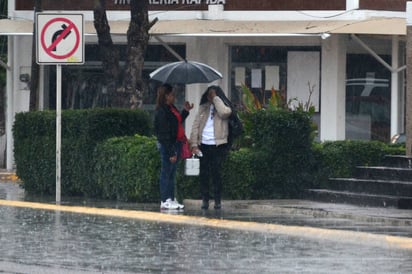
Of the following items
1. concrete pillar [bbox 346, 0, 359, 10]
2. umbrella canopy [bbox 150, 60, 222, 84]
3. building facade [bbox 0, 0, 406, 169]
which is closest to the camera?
umbrella canopy [bbox 150, 60, 222, 84]

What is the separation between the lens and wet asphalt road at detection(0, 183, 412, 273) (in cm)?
1274

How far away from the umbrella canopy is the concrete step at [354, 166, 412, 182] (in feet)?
8.62

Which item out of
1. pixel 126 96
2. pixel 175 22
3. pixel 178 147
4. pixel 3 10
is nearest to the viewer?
pixel 178 147

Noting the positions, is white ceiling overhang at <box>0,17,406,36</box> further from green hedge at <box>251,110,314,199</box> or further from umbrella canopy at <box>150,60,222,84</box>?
umbrella canopy at <box>150,60,222,84</box>

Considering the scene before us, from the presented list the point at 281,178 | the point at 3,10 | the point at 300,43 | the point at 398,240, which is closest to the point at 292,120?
the point at 281,178

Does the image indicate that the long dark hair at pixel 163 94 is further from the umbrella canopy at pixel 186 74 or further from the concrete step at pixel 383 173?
the concrete step at pixel 383 173

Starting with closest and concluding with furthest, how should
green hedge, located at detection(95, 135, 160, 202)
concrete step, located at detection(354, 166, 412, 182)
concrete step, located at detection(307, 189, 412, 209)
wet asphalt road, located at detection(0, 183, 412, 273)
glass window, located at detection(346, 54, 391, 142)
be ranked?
wet asphalt road, located at detection(0, 183, 412, 273), concrete step, located at detection(307, 189, 412, 209), concrete step, located at detection(354, 166, 412, 182), green hedge, located at detection(95, 135, 160, 202), glass window, located at detection(346, 54, 391, 142)

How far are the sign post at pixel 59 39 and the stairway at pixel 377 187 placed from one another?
4224 millimetres

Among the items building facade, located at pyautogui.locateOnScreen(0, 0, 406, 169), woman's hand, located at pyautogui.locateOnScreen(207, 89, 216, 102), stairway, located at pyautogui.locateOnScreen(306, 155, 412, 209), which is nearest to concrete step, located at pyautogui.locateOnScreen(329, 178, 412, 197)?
stairway, located at pyautogui.locateOnScreen(306, 155, 412, 209)

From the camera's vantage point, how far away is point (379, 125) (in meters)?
30.7

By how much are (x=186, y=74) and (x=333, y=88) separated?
10595mm

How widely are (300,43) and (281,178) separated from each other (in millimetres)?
10693

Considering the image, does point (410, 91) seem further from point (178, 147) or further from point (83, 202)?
point (83, 202)

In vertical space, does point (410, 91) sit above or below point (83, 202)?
above
